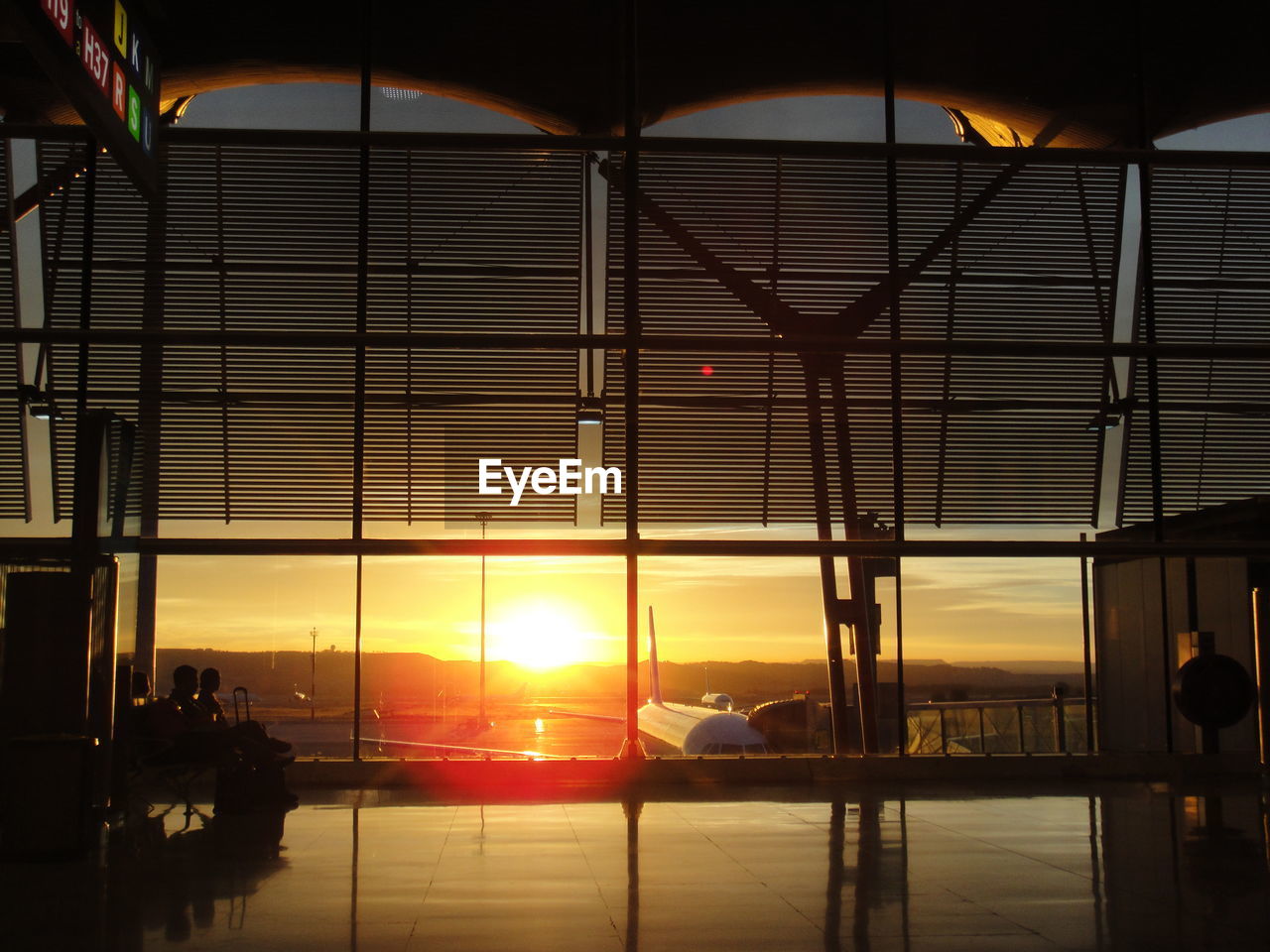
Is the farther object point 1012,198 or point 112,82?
point 1012,198

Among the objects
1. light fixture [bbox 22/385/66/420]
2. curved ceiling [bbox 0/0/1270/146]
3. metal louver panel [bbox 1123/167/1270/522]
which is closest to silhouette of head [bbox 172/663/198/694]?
light fixture [bbox 22/385/66/420]

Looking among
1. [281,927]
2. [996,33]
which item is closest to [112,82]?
[281,927]

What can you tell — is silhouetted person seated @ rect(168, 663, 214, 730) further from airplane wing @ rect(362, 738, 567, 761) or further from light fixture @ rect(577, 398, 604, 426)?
light fixture @ rect(577, 398, 604, 426)

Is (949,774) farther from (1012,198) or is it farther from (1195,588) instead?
(1012,198)

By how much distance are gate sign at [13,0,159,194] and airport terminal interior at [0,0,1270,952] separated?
312cm

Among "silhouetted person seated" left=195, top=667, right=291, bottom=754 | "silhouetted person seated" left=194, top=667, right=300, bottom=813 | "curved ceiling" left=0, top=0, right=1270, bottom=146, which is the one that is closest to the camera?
"silhouetted person seated" left=194, top=667, right=300, bottom=813

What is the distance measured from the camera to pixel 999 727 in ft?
35.9

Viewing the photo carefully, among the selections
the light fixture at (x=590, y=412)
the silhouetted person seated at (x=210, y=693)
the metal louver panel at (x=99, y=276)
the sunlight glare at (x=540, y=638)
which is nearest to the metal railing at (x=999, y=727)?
the sunlight glare at (x=540, y=638)

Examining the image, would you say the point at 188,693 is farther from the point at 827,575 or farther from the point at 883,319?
the point at 883,319

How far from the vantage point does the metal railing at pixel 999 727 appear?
10422mm

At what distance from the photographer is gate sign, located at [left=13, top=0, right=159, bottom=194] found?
16.3ft

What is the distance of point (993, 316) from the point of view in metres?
10.8

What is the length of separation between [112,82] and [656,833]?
4.71m

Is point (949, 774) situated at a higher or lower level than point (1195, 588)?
lower
